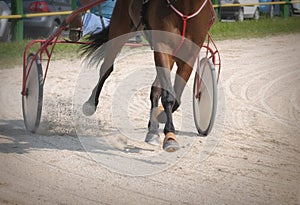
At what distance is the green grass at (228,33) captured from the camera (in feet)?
34.4

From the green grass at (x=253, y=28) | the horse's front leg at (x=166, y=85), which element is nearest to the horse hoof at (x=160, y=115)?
the horse's front leg at (x=166, y=85)

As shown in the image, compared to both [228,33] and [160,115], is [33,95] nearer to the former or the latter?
[160,115]

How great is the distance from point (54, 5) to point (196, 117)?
773 cm

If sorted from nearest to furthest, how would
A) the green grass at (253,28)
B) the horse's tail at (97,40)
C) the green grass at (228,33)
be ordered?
the horse's tail at (97,40) < the green grass at (228,33) < the green grass at (253,28)

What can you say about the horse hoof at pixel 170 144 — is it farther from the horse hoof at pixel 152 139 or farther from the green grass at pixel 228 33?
the green grass at pixel 228 33

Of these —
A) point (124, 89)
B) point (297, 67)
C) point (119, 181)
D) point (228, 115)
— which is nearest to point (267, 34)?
point (297, 67)

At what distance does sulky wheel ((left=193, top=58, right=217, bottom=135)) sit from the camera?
578 cm

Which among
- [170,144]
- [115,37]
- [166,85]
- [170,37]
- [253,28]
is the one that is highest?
[170,37]

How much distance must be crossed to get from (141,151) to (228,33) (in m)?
9.17

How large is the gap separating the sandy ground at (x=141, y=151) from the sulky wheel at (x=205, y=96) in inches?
5.2

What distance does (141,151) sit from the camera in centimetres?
532

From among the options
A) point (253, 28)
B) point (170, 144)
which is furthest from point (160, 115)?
point (253, 28)

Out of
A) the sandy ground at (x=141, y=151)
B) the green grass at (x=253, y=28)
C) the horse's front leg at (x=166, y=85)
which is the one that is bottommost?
the green grass at (x=253, y=28)

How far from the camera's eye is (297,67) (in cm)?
1002
